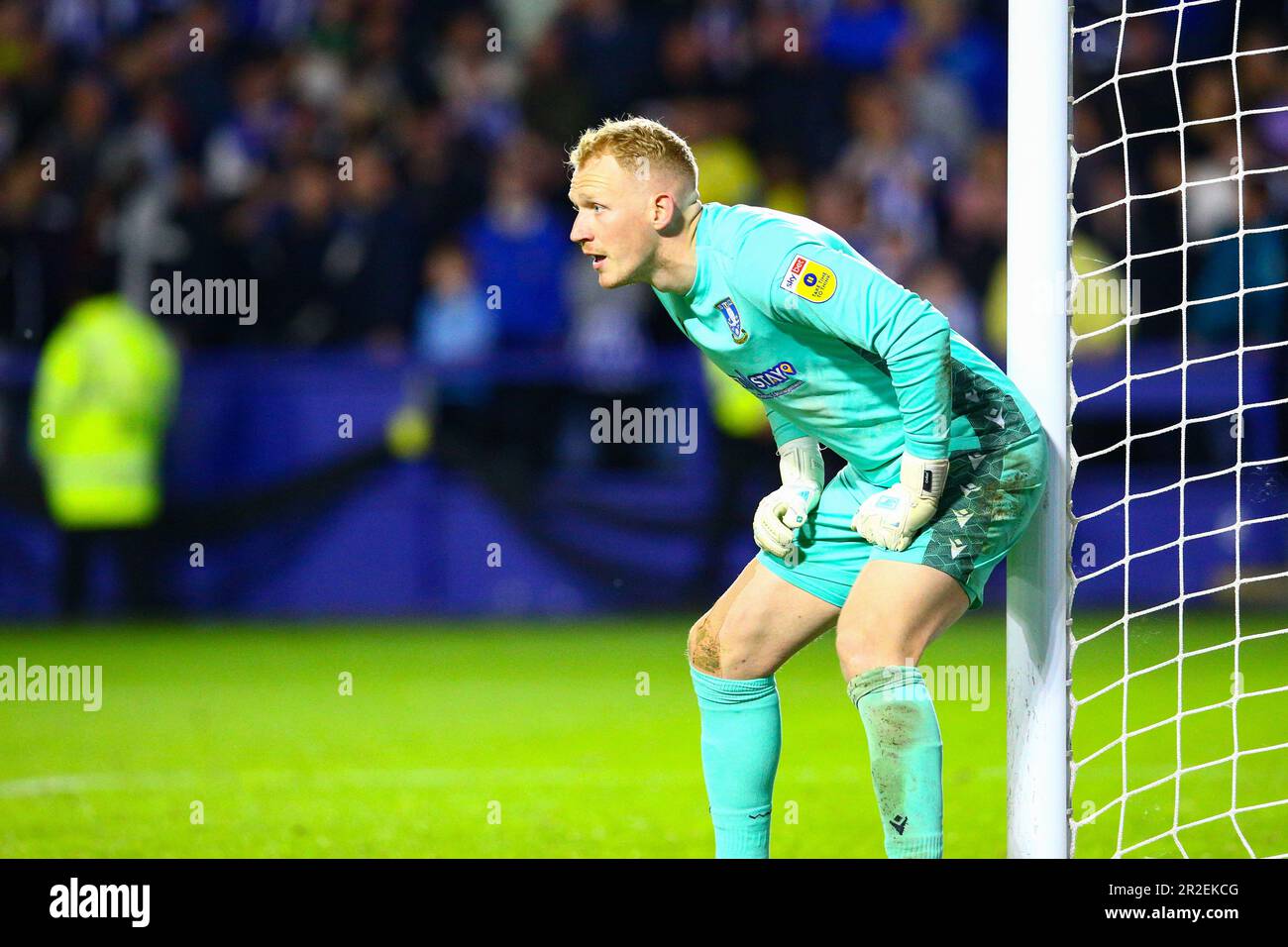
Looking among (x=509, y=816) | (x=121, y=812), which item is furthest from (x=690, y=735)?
(x=121, y=812)

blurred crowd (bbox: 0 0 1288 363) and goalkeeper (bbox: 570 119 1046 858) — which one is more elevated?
blurred crowd (bbox: 0 0 1288 363)

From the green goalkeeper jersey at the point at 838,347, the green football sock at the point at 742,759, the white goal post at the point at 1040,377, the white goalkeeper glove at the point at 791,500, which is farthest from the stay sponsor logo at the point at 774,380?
the green football sock at the point at 742,759

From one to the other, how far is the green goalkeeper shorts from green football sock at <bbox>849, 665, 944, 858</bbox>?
0.81 feet

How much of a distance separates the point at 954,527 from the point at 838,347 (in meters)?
0.43

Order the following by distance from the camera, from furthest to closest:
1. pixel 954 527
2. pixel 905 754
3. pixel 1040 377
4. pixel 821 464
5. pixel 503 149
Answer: pixel 503 149, pixel 821 464, pixel 1040 377, pixel 954 527, pixel 905 754

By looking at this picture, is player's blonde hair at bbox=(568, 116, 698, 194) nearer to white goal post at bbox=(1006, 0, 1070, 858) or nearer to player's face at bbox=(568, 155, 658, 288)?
player's face at bbox=(568, 155, 658, 288)

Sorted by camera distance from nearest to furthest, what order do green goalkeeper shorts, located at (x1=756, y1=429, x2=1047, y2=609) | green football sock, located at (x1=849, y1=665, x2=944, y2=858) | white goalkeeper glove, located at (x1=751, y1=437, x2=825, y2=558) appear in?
green football sock, located at (x1=849, y1=665, x2=944, y2=858), green goalkeeper shorts, located at (x1=756, y1=429, x2=1047, y2=609), white goalkeeper glove, located at (x1=751, y1=437, x2=825, y2=558)

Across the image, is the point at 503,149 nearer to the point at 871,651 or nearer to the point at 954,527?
the point at 954,527

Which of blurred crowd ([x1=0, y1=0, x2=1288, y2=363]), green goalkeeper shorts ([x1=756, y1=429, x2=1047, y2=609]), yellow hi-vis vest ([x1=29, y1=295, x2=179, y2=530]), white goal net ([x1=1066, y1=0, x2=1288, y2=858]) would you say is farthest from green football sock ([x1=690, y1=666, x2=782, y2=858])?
yellow hi-vis vest ([x1=29, y1=295, x2=179, y2=530])

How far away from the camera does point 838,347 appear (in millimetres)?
3225

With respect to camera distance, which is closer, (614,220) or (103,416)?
(614,220)

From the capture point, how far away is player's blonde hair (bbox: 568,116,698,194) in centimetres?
324
